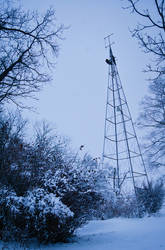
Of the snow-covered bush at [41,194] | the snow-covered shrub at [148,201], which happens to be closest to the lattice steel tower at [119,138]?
the snow-covered shrub at [148,201]

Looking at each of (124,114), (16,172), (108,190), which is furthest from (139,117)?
(16,172)

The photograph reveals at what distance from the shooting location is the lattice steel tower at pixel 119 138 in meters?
10.6

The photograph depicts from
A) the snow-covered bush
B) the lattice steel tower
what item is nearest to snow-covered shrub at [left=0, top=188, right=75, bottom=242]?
the snow-covered bush

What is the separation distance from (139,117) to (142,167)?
2.97m

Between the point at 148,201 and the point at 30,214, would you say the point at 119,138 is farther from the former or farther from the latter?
the point at 30,214

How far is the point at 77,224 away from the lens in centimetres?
483

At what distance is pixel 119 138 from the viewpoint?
11.6 meters

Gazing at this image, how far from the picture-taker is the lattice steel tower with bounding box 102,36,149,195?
1062 centimetres

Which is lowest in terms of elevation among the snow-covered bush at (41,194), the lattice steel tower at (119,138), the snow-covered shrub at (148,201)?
the snow-covered shrub at (148,201)

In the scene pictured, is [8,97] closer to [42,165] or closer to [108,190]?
[42,165]

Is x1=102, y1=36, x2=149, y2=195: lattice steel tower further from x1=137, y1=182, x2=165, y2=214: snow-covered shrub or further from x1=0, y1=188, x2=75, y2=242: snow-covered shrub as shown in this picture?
x1=0, y1=188, x2=75, y2=242: snow-covered shrub

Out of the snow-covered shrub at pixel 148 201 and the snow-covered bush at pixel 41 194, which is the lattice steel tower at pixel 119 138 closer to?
the snow-covered shrub at pixel 148 201

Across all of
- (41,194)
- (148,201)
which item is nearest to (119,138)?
(148,201)

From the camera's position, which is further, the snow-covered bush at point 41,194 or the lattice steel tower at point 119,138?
A: the lattice steel tower at point 119,138
